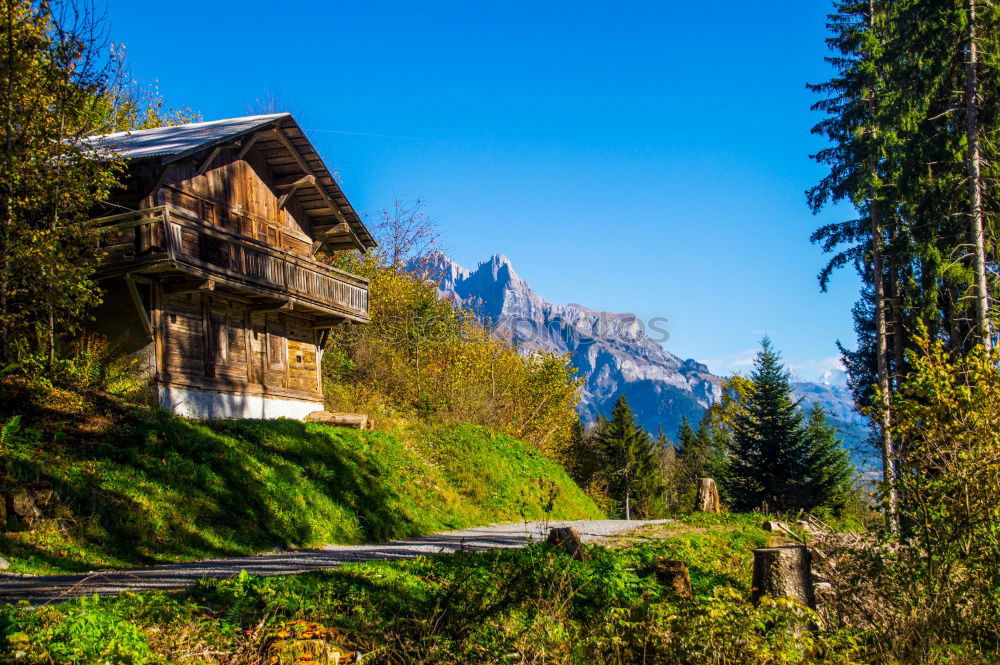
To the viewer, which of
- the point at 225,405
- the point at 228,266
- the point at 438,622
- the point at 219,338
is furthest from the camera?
the point at 219,338

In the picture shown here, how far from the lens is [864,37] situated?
29250 millimetres

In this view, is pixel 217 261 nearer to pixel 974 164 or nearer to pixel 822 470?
pixel 974 164

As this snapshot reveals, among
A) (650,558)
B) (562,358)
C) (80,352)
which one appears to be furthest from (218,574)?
(562,358)

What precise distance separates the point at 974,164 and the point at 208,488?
2057 centimetres

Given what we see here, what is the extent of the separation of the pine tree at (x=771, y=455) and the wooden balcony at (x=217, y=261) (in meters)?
22.0

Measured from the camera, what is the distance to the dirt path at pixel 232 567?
844 centimetres

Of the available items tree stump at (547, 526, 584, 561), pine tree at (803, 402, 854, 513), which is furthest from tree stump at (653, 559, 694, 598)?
pine tree at (803, 402, 854, 513)

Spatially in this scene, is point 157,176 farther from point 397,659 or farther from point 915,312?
point 915,312

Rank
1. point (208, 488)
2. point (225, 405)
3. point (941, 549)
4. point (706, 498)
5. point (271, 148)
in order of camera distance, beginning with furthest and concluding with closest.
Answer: point (271, 148)
point (706, 498)
point (225, 405)
point (208, 488)
point (941, 549)

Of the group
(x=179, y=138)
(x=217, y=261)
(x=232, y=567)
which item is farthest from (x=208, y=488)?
(x=179, y=138)

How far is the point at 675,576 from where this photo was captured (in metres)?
10.2

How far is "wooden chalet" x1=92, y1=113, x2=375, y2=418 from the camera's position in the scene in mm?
18562

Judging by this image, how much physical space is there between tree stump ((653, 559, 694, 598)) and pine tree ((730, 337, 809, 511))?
28275 millimetres

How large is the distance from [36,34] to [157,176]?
5191 millimetres
